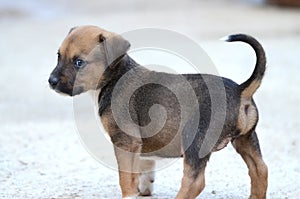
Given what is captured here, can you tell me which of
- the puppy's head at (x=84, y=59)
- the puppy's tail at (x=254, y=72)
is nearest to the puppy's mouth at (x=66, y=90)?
the puppy's head at (x=84, y=59)

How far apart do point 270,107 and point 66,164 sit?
277cm

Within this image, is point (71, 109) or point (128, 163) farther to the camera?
point (71, 109)

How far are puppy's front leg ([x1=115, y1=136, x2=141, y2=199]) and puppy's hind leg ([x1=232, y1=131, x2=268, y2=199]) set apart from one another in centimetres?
61

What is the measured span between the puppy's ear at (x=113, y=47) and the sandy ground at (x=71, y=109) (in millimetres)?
961

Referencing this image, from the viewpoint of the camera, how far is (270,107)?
7.48 meters

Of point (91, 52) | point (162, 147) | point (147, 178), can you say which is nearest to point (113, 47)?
point (91, 52)

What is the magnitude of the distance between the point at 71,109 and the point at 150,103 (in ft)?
11.4

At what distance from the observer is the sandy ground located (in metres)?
4.96

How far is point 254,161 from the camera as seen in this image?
4.30 meters

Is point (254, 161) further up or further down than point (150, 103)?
further down

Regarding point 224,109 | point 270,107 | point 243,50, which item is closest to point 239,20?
point 243,50

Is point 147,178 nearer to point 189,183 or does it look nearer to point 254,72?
point 189,183

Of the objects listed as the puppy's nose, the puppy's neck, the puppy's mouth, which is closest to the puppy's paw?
the puppy's neck

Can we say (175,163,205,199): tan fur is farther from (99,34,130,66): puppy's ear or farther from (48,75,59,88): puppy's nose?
(48,75,59,88): puppy's nose
